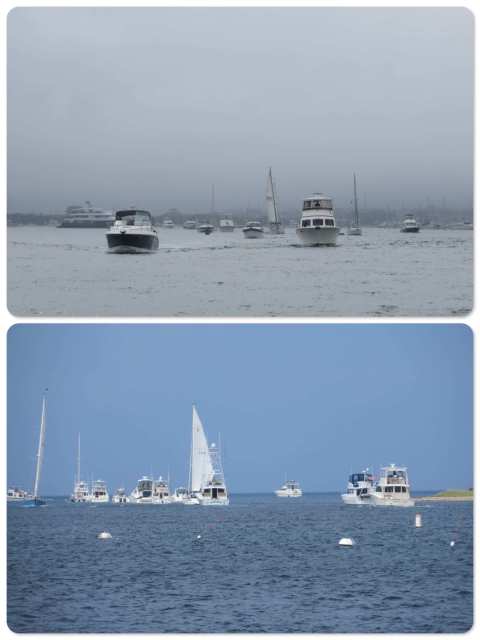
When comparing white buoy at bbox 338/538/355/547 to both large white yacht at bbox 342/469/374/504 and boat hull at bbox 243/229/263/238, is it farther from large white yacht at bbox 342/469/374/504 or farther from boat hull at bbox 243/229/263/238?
large white yacht at bbox 342/469/374/504

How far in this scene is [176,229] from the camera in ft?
40.8

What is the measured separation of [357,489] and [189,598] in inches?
807

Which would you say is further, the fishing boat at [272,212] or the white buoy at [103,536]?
the white buoy at [103,536]

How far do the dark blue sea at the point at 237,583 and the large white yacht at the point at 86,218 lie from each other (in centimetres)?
288

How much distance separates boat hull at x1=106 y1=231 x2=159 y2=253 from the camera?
12.4 meters

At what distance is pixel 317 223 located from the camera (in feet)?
43.4

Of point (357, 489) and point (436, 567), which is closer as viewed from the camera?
point (436, 567)

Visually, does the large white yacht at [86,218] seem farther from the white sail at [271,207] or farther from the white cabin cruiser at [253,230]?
the white sail at [271,207]

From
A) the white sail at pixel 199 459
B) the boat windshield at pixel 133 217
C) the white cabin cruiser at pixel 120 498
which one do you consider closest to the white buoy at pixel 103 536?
the white sail at pixel 199 459

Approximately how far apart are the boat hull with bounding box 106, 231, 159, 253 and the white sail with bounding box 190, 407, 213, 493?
1972 mm

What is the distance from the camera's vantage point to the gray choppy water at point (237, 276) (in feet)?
36.1

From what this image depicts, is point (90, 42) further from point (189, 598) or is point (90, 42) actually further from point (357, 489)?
point (357, 489)

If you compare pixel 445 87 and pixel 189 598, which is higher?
pixel 445 87
